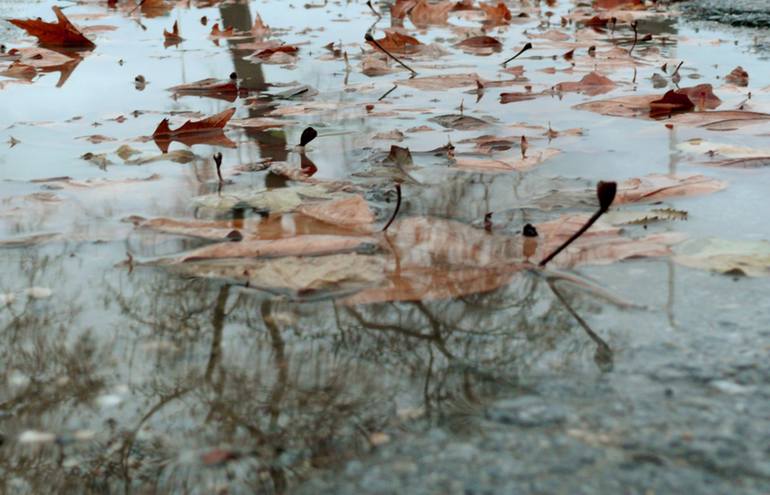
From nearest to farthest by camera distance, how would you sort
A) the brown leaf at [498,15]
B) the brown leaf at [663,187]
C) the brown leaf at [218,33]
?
the brown leaf at [663,187]
the brown leaf at [218,33]
the brown leaf at [498,15]

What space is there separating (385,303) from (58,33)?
3.74 m

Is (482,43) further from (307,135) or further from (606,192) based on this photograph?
(606,192)

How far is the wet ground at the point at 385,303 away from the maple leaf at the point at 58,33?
5.46 feet

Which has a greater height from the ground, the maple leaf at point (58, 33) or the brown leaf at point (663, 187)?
the maple leaf at point (58, 33)

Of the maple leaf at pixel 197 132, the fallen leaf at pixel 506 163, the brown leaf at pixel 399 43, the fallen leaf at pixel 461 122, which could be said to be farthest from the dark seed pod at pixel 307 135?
the brown leaf at pixel 399 43

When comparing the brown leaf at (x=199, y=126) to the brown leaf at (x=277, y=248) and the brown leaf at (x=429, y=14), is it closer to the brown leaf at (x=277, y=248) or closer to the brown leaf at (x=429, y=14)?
the brown leaf at (x=277, y=248)

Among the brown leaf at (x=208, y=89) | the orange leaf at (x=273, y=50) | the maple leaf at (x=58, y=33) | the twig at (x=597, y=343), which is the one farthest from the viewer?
the maple leaf at (x=58, y=33)

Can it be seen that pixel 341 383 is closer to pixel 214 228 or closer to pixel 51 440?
pixel 51 440

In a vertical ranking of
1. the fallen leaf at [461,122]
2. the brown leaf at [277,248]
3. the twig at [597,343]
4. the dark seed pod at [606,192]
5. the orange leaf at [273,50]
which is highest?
the dark seed pod at [606,192]

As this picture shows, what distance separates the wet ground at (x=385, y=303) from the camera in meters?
1.08

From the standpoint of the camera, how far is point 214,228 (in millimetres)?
1859

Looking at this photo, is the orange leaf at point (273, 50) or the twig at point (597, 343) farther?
the orange leaf at point (273, 50)

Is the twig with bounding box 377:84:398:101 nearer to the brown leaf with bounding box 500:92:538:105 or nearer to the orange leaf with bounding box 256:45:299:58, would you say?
the brown leaf with bounding box 500:92:538:105

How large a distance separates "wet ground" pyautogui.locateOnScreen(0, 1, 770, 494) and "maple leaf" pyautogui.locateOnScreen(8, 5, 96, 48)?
1665 millimetres
